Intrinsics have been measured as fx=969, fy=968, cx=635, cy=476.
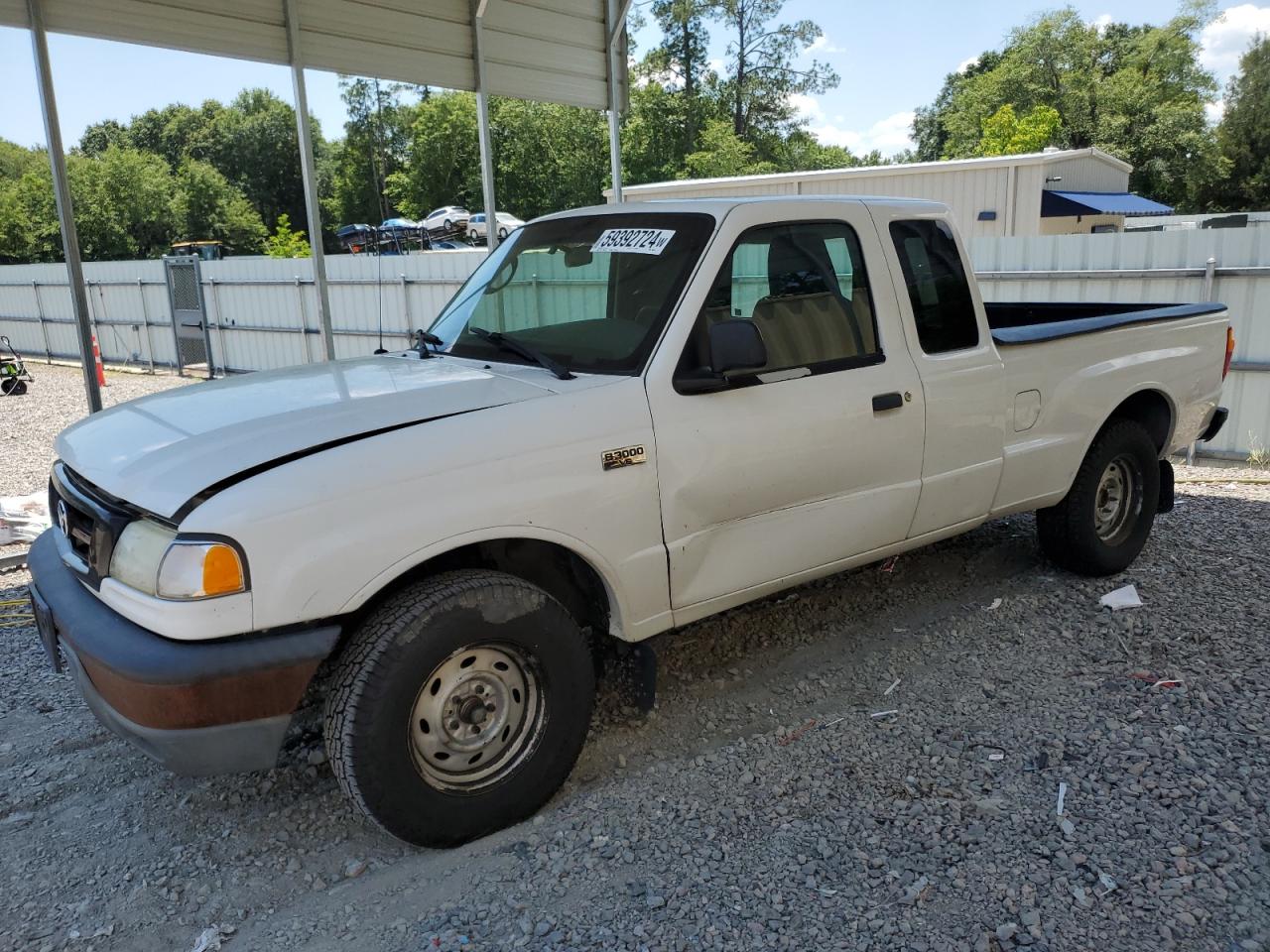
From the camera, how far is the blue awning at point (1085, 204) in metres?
27.1

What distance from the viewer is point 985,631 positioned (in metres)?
4.90

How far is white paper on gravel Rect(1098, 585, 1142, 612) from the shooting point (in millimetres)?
5133

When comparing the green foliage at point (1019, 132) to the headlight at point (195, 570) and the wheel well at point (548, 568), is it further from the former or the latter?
the headlight at point (195, 570)

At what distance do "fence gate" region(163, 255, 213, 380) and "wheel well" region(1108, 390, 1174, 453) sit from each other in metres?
18.2

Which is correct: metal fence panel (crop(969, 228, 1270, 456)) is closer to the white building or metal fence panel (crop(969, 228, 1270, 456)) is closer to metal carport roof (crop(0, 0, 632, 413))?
metal carport roof (crop(0, 0, 632, 413))

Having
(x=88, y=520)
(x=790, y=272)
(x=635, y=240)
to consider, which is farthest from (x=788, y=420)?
(x=88, y=520)

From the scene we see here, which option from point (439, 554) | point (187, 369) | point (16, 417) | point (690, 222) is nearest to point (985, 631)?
point (690, 222)

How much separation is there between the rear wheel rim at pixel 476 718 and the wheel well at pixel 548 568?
1.00ft

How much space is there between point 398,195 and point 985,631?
70.4 meters

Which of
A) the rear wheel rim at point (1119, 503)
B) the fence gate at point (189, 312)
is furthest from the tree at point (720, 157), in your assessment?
the rear wheel rim at point (1119, 503)

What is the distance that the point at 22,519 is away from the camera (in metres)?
6.84

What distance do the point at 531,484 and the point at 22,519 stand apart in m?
5.45

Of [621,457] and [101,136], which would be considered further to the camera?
[101,136]

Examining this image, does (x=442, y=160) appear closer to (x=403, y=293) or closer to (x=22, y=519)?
(x=403, y=293)
